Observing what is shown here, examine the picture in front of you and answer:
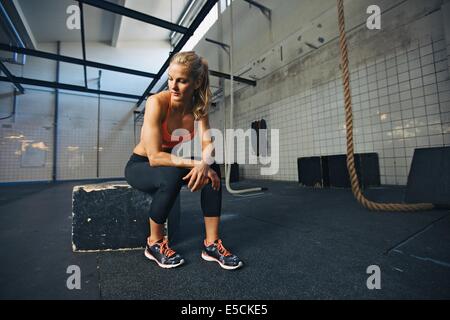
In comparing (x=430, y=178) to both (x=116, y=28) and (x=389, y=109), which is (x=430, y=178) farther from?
(x=116, y=28)

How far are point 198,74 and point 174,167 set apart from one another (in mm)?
435

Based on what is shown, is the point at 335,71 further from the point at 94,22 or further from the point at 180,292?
the point at 94,22

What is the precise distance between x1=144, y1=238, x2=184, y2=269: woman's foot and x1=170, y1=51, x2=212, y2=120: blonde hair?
2.00 feet

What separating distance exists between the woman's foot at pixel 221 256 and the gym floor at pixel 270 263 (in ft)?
0.08

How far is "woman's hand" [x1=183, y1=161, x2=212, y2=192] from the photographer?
0.82 m

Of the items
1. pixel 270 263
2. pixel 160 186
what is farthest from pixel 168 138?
pixel 270 263

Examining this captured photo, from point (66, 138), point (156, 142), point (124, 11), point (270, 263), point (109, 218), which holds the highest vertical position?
point (124, 11)

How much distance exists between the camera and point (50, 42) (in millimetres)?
5832

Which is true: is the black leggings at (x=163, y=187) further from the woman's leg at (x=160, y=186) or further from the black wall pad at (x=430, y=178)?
the black wall pad at (x=430, y=178)

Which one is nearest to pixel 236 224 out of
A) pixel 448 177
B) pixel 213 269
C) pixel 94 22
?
pixel 213 269

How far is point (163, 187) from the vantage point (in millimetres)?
844

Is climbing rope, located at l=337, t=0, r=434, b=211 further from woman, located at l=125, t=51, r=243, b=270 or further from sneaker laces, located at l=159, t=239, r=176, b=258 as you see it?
sneaker laces, located at l=159, t=239, r=176, b=258

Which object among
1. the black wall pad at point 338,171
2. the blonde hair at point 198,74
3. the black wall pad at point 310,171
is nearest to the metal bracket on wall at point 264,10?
the black wall pad at point 310,171

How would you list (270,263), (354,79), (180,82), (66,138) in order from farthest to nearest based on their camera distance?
(66,138)
(354,79)
(180,82)
(270,263)
